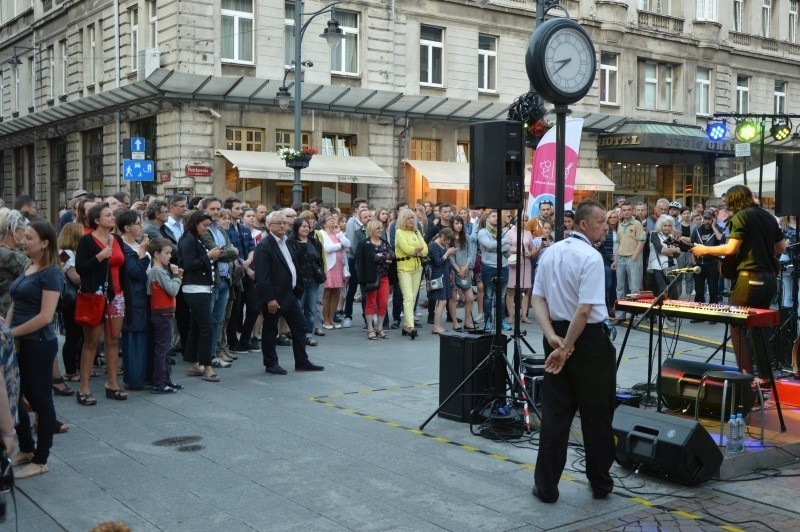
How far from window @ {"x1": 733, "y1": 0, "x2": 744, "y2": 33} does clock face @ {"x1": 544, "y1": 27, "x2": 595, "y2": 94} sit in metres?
34.7

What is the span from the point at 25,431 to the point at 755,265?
279 inches

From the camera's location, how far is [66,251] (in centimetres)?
989

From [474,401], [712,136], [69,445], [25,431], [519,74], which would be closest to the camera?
[25,431]

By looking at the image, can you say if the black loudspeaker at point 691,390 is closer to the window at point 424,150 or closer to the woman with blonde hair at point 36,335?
the woman with blonde hair at point 36,335

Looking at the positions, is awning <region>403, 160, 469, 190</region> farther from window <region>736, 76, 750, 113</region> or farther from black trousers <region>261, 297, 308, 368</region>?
black trousers <region>261, 297, 308, 368</region>

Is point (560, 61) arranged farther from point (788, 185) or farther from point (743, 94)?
point (743, 94)

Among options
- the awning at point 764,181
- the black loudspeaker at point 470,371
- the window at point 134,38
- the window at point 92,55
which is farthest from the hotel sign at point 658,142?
the black loudspeaker at point 470,371

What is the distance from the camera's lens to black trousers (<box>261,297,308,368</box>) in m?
10.7

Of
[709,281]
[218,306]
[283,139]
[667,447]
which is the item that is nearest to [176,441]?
[218,306]

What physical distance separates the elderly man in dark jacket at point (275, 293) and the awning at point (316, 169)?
14262mm

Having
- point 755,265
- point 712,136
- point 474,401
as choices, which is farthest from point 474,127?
point 712,136

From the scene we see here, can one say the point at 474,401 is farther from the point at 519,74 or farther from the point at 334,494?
the point at 519,74

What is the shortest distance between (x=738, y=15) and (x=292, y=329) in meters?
34.7

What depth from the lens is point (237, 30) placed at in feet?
84.7
